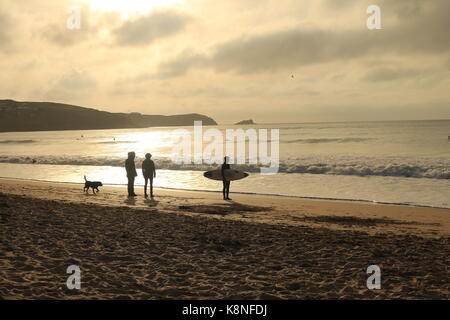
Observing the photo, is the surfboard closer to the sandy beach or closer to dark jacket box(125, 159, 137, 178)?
dark jacket box(125, 159, 137, 178)

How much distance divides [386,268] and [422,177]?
18.7m

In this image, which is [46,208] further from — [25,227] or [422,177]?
[422,177]

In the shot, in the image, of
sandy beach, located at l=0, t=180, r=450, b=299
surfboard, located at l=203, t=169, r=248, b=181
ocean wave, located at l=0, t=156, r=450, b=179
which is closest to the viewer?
sandy beach, located at l=0, t=180, r=450, b=299

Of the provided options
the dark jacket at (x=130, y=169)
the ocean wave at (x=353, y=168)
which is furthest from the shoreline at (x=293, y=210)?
the ocean wave at (x=353, y=168)

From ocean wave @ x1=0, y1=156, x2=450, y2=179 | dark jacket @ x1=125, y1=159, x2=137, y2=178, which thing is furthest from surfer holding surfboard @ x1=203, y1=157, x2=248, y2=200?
ocean wave @ x1=0, y1=156, x2=450, y2=179

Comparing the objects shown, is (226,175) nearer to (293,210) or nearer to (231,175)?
(231,175)

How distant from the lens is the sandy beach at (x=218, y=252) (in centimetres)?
548

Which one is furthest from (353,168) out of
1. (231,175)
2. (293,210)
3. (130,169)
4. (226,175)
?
(130,169)

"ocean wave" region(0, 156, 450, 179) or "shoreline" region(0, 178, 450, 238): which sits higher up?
"ocean wave" region(0, 156, 450, 179)

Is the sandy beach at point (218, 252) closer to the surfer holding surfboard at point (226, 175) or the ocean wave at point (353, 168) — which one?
the surfer holding surfboard at point (226, 175)

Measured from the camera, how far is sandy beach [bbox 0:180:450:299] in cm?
548

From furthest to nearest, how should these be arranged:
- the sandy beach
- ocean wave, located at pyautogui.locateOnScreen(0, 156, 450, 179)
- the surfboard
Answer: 1. ocean wave, located at pyautogui.locateOnScreen(0, 156, 450, 179)
2. the surfboard
3. the sandy beach

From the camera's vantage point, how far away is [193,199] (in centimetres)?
1530

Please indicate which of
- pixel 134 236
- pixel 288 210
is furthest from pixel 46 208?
pixel 288 210
